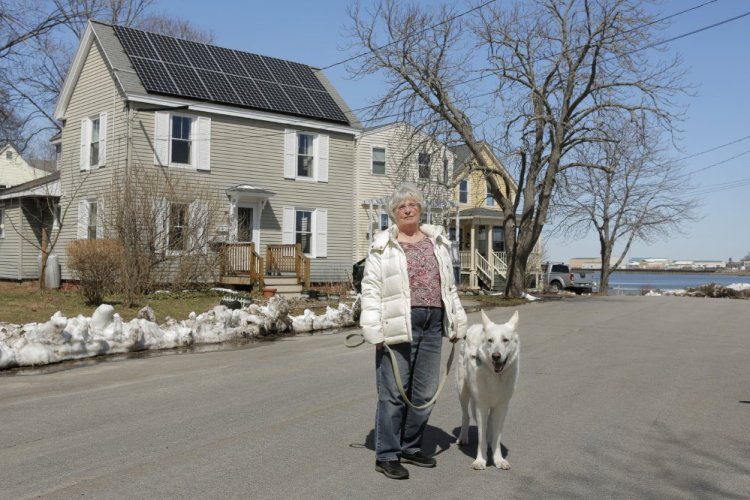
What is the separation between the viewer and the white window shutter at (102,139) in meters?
26.2

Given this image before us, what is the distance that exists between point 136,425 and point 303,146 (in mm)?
23165

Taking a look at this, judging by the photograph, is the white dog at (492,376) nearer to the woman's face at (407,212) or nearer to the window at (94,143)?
the woman's face at (407,212)

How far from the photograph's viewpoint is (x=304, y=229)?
96.9 ft

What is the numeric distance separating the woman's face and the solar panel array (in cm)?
2147

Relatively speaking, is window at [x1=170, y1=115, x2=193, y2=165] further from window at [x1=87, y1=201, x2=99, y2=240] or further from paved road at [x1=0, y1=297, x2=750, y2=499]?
paved road at [x1=0, y1=297, x2=750, y2=499]

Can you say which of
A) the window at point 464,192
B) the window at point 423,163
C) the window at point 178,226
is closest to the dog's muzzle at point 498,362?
the window at point 178,226

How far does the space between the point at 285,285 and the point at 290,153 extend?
6309mm

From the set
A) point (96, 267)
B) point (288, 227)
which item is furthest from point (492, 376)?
point (288, 227)

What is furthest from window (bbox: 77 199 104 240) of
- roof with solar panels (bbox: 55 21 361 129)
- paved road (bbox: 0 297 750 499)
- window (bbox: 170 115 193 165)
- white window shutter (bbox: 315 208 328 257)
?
paved road (bbox: 0 297 750 499)

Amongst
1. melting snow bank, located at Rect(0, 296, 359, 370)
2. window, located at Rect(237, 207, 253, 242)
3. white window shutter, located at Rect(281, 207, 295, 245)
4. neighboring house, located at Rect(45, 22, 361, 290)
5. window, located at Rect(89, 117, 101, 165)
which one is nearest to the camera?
melting snow bank, located at Rect(0, 296, 359, 370)

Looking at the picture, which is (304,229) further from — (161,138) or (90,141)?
(90,141)

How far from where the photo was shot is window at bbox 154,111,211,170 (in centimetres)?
2555

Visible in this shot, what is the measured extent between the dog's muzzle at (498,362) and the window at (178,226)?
55.9ft

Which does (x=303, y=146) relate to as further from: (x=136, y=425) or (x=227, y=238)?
(x=136, y=425)
